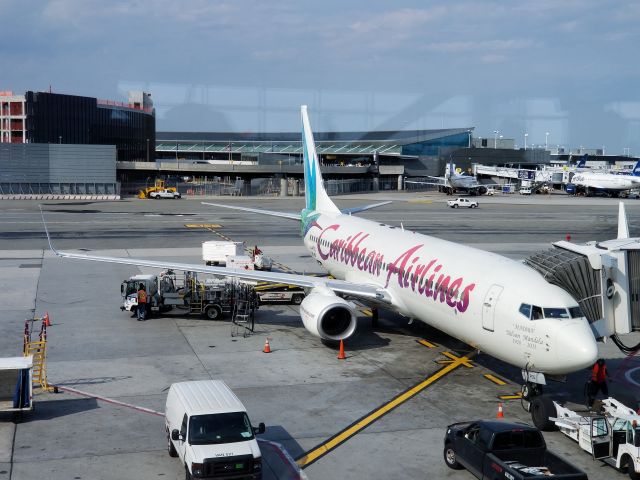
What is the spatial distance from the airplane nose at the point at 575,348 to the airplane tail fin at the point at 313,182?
23.9 metres

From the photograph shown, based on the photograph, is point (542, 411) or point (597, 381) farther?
point (597, 381)

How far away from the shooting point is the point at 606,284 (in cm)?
2448

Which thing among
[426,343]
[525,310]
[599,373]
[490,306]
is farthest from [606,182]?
[525,310]

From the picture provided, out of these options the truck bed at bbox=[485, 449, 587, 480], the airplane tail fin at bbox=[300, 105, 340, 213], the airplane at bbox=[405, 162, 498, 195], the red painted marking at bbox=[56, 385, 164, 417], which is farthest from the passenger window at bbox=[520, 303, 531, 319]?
the airplane at bbox=[405, 162, 498, 195]

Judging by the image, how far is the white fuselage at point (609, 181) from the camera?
135375 millimetres

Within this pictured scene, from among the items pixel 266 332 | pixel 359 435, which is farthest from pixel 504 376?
pixel 266 332

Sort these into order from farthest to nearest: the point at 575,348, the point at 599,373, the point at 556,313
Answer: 1. the point at 599,373
2. the point at 556,313
3. the point at 575,348

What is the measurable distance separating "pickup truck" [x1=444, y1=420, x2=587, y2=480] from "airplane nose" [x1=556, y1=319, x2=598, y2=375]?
3865 millimetres

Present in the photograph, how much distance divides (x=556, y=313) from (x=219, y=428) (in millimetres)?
10617

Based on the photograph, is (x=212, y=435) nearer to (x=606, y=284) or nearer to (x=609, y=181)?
(x=606, y=284)

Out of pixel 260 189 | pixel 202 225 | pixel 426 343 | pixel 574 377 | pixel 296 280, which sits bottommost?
pixel 574 377

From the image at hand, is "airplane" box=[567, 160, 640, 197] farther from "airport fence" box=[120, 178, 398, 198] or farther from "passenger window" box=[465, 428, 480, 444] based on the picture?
"passenger window" box=[465, 428, 480, 444]

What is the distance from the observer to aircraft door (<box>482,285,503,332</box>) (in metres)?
24.4

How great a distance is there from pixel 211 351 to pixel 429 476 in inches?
544
